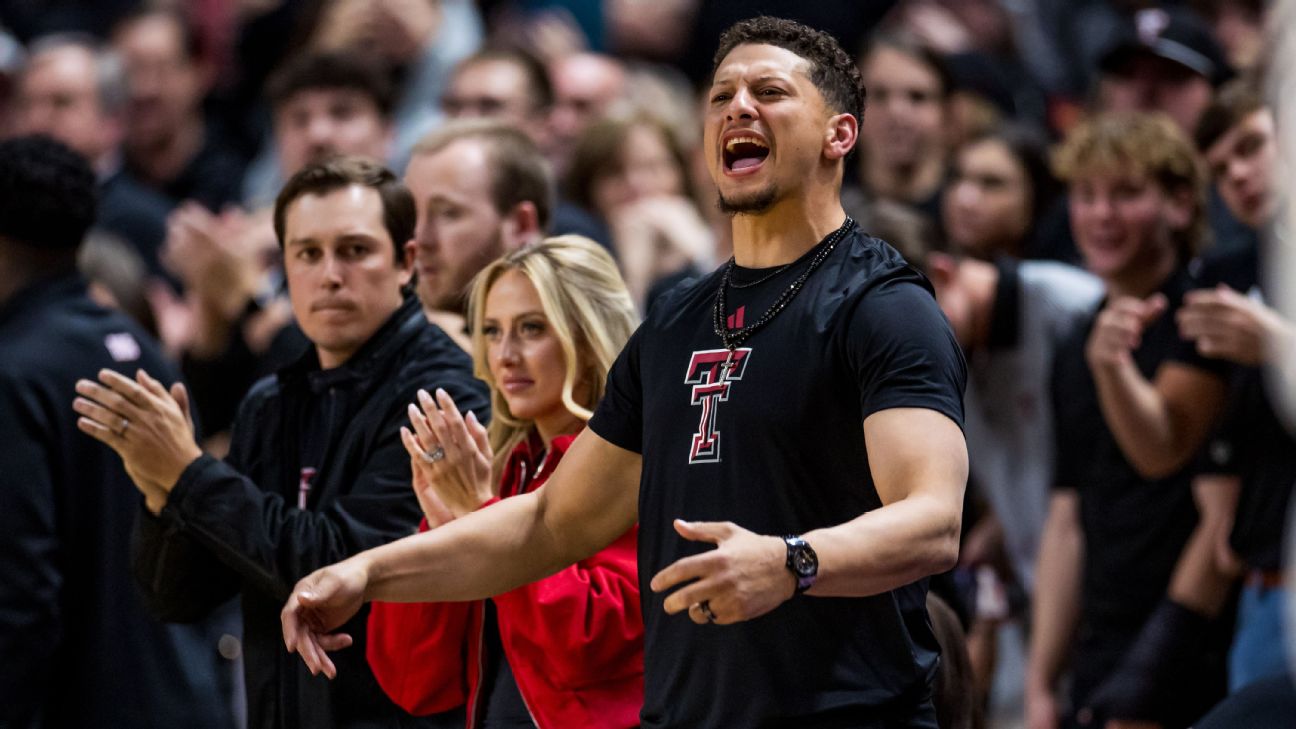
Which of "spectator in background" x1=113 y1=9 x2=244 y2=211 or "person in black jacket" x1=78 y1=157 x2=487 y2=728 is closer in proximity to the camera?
"person in black jacket" x1=78 y1=157 x2=487 y2=728

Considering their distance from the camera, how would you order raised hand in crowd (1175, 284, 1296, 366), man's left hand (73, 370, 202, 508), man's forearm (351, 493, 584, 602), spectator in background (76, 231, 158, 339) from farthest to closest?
spectator in background (76, 231, 158, 339) → raised hand in crowd (1175, 284, 1296, 366) → man's left hand (73, 370, 202, 508) → man's forearm (351, 493, 584, 602)

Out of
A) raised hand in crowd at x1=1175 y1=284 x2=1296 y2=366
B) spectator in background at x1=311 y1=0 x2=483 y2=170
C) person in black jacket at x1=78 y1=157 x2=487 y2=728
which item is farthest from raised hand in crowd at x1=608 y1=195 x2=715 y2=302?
person in black jacket at x1=78 y1=157 x2=487 y2=728

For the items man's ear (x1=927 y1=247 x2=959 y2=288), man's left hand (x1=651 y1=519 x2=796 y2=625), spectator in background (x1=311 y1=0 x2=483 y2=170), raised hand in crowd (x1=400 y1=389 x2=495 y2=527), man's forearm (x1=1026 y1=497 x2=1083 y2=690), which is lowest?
man's forearm (x1=1026 y1=497 x2=1083 y2=690)

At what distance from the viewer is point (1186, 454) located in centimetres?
573

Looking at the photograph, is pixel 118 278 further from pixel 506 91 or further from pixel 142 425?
pixel 142 425

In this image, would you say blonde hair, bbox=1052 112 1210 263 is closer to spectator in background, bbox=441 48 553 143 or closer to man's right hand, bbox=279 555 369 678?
spectator in background, bbox=441 48 553 143

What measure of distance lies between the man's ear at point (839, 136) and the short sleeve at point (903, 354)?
13.3 inches

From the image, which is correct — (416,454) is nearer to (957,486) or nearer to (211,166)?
(957,486)

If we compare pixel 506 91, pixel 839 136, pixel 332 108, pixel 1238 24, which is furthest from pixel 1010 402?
pixel 839 136

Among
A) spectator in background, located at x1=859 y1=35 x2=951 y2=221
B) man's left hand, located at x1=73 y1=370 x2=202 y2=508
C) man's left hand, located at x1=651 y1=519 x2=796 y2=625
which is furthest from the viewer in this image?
spectator in background, located at x1=859 y1=35 x2=951 y2=221

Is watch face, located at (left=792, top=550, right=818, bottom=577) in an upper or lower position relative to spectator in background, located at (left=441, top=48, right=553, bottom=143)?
lower

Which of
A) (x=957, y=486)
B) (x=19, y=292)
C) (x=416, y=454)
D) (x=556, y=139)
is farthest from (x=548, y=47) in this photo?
(x=957, y=486)

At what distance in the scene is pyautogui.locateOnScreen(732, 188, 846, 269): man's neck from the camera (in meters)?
3.57

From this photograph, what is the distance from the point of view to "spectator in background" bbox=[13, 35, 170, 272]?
8711mm
